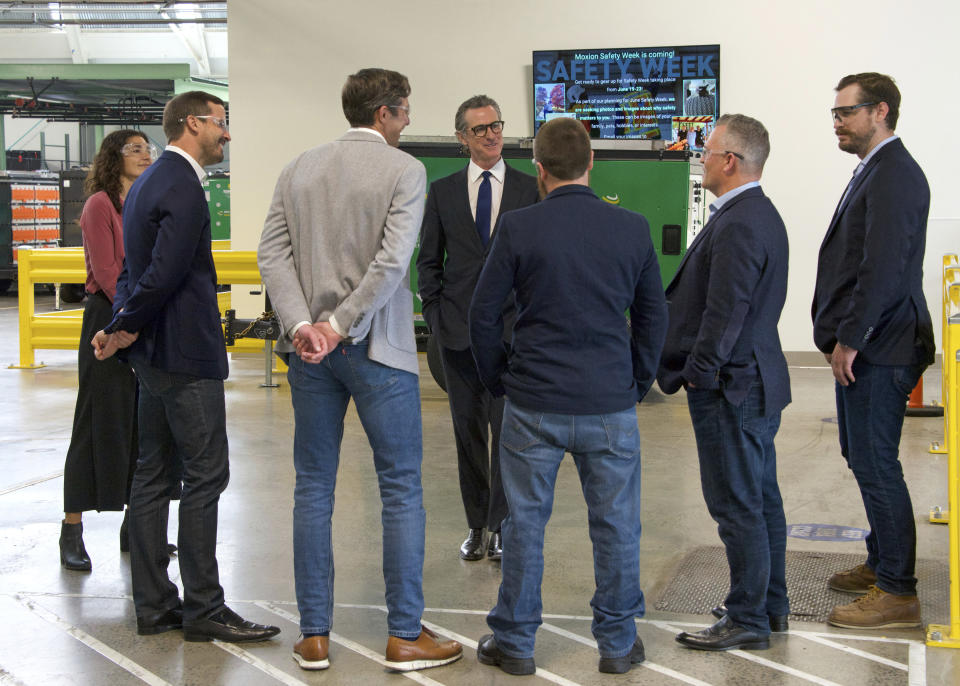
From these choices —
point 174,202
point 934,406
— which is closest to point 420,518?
point 174,202

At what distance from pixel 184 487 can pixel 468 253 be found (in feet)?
4.80

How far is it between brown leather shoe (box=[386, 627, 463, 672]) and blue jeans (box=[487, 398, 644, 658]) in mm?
185

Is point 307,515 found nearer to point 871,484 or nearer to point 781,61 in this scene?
point 871,484

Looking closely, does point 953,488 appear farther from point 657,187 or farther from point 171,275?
point 657,187

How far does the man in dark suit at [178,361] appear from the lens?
3334 millimetres

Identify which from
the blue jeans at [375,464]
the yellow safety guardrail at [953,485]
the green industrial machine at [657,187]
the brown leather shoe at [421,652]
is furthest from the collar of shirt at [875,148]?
the green industrial machine at [657,187]

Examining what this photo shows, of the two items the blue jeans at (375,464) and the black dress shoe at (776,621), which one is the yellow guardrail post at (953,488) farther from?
the blue jeans at (375,464)

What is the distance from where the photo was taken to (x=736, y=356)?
10.8ft

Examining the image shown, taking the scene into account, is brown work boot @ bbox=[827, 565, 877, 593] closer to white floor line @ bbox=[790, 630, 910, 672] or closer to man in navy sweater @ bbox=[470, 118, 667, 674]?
white floor line @ bbox=[790, 630, 910, 672]

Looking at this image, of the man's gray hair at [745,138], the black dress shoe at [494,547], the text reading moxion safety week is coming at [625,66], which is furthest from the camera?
the text reading moxion safety week is coming at [625,66]

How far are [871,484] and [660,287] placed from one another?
3.85ft

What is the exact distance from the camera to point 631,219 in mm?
3064

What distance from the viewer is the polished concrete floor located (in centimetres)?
A: 322

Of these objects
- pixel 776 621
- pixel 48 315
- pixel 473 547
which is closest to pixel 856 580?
pixel 776 621
